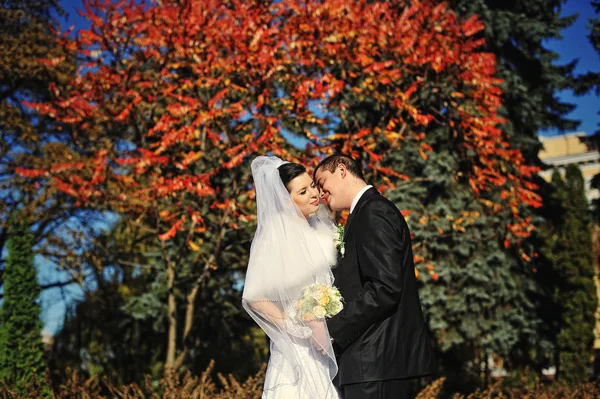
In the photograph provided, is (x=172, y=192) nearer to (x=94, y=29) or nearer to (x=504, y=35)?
(x=94, y=29)

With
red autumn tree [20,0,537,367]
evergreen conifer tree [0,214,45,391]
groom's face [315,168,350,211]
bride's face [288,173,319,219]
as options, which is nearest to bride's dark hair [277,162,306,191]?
bride's face [288,173,319,219]

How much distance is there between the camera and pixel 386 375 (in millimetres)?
3359

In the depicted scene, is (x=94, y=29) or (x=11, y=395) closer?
(x=11, y=395)

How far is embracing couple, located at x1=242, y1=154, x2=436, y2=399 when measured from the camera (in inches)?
133

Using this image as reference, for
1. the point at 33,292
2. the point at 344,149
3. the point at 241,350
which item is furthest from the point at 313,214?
the point at 241,350

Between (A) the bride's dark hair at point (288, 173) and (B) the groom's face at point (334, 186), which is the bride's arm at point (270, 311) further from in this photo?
(A) the bride's dark hair at point (288, 173)

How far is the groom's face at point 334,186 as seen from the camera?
386 centimetres

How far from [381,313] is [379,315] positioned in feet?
0.06

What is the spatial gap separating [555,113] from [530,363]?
7.81 m

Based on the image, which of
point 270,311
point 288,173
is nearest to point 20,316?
point 288,173

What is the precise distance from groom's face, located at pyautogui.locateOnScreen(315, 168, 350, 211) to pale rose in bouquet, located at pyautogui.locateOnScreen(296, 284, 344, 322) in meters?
0.57

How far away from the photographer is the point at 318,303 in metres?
3.62

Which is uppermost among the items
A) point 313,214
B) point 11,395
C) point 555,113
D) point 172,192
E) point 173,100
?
point 555,113

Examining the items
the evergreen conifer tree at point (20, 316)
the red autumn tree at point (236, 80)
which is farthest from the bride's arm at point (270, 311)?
the evergreen conifer tree at point (20, 316)
